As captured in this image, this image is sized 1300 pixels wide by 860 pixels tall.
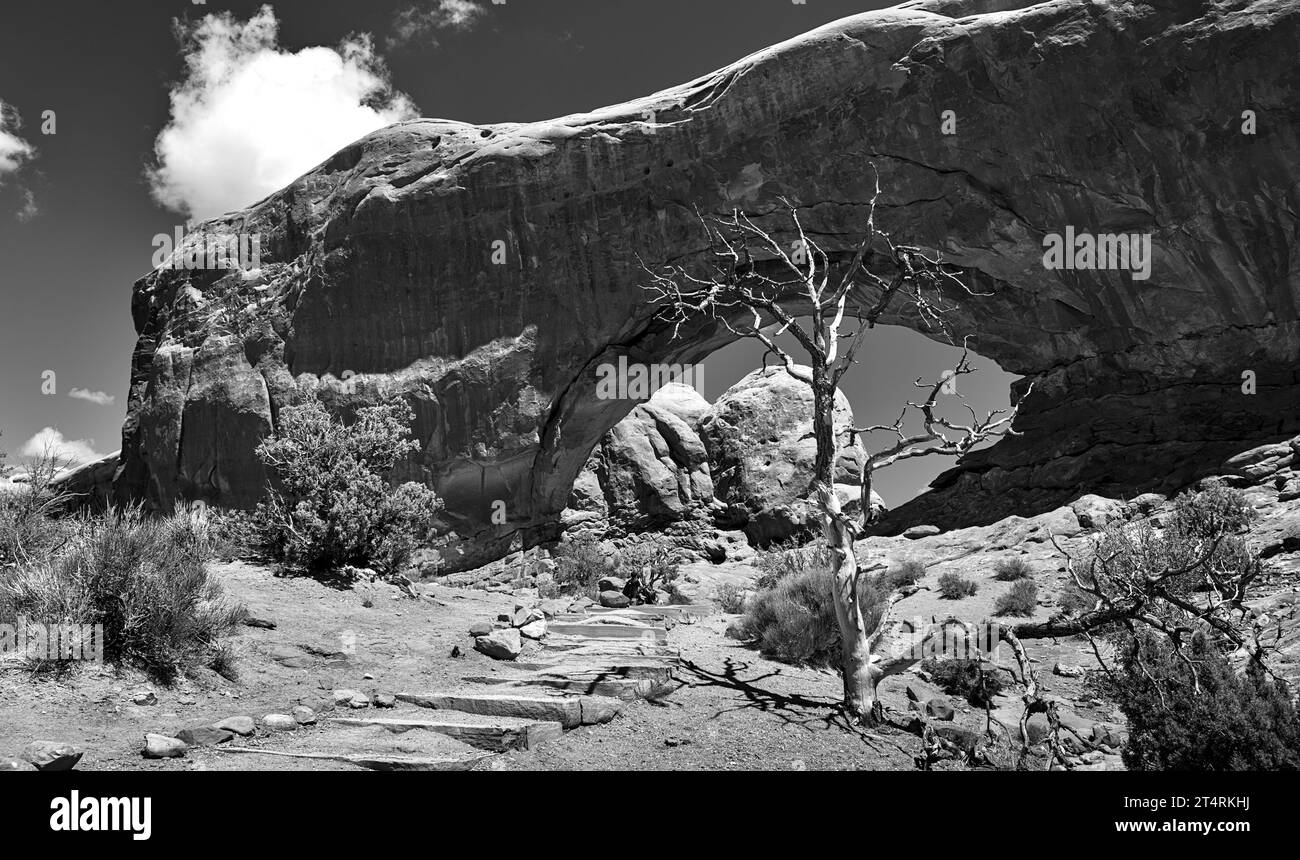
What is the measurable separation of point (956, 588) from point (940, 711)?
6.20 m

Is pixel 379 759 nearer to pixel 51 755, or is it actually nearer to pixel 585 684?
pixel 51 755

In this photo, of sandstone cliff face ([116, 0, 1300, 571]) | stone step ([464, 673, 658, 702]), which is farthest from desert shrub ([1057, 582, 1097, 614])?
stone step ([464, 673, 658, 702])

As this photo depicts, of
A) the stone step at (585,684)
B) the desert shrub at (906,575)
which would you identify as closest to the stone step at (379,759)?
the stone step at (585,684)

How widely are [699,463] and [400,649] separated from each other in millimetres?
18112

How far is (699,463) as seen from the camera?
25688mm

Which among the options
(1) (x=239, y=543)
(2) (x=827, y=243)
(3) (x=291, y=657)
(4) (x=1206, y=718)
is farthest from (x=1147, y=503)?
(1) (x=239, y=543)

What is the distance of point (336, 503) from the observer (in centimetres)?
1058

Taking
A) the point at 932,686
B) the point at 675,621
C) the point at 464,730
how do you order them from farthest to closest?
the point at 675,621 → the point at 932,686 → the point at 464,730

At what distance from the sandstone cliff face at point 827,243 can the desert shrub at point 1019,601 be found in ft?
18.3

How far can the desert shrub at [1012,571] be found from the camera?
12.8m

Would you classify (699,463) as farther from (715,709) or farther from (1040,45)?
(715,709)

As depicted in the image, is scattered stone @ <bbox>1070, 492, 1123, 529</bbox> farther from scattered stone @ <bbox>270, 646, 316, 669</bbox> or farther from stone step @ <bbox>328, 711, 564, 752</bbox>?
scattered stone @ <bbox>270, 646, 316, 669</bbox>
